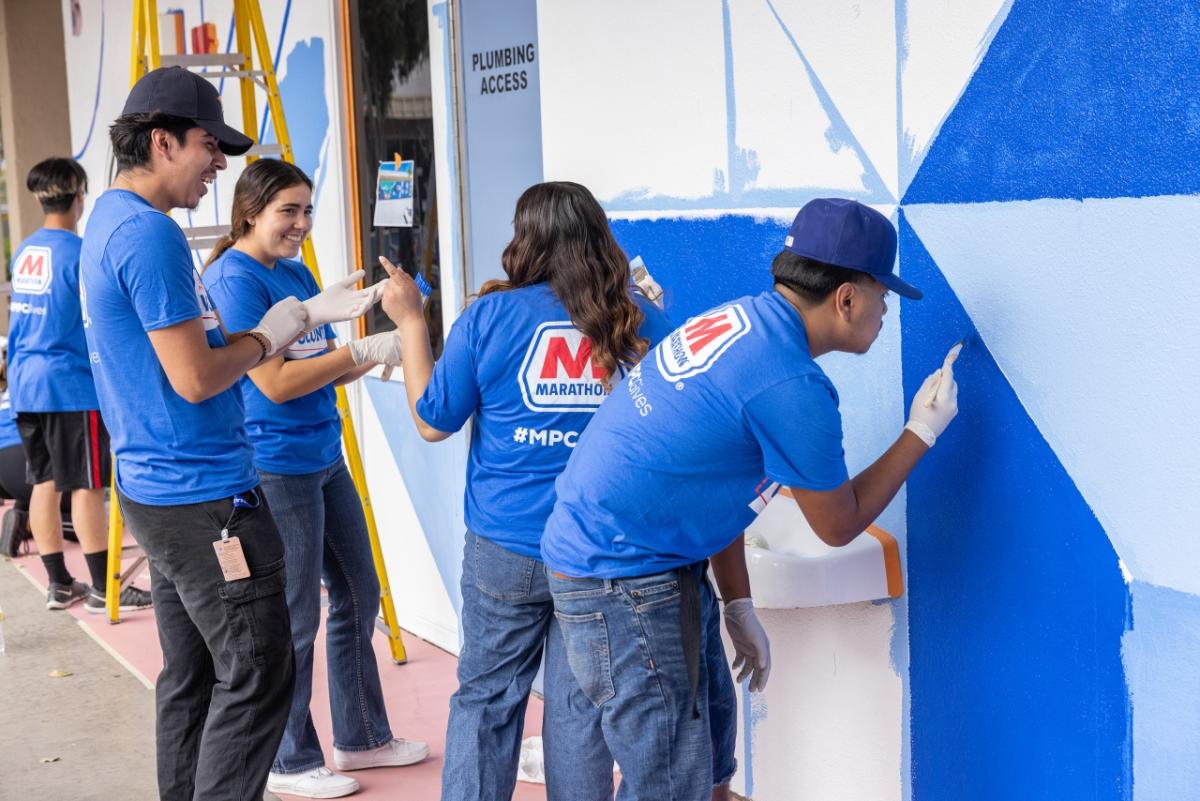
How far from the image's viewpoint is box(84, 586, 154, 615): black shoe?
4980 millimetres

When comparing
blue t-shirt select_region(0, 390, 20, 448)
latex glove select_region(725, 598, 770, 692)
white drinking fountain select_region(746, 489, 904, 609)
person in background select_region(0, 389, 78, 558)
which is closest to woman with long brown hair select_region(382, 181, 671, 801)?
latex glove select_region(725, 598, 770, 692)

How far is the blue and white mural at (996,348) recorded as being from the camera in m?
2.01

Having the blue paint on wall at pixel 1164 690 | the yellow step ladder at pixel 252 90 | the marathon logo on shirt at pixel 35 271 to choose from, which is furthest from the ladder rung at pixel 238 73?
the blue paint on wall at pixel 1164 690

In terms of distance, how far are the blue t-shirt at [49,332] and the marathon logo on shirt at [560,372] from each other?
319 centimetres

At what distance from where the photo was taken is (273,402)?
3010 millimetres

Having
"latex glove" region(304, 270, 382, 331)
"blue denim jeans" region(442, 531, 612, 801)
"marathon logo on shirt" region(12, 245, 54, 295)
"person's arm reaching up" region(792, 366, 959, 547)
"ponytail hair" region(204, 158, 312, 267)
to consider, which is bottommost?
"blue denim jeans" region(442, 531, 612, 801)

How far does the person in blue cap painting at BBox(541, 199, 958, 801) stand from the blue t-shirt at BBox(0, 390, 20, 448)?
464 centimetres

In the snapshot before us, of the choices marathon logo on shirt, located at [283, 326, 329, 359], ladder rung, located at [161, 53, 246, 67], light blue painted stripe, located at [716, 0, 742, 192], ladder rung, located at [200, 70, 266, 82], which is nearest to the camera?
light blue painted stripe, located at [716, 0, 742, 192]

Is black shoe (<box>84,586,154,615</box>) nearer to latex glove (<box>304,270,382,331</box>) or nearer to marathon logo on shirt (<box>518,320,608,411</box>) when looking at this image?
latex glove (<box>304,270,382,331</box>)

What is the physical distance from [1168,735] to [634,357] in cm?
106

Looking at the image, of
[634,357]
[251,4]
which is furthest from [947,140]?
[251,4]

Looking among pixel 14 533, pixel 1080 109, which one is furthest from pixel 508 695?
pixel 14 533

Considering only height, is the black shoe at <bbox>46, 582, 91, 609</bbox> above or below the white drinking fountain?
below

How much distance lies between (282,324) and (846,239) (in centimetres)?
125
